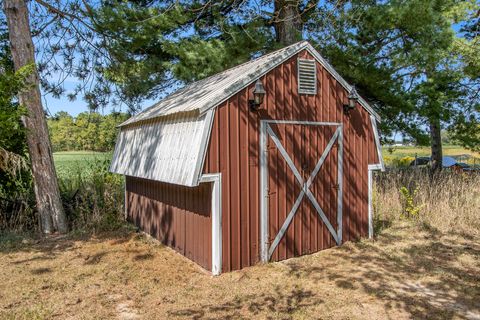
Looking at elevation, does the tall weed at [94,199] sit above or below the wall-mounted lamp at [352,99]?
below

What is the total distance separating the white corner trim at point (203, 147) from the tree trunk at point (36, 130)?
14.0 ft

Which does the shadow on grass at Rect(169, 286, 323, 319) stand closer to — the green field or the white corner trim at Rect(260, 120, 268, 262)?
the white corner trim at Rect(260, 120, 268, 262)

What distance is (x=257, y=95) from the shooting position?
5355mm

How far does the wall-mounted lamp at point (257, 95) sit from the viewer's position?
17.4 feet

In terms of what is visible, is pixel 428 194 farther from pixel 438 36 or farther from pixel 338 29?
pixel 338 29

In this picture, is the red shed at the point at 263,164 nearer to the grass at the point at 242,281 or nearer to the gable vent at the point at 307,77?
the gable vent at the point at 307,77

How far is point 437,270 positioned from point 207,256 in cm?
352

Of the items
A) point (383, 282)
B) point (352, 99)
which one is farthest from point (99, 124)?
point (383, 282)

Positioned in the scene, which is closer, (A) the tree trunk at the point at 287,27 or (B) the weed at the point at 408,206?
(B) the weed at the point at 408,206

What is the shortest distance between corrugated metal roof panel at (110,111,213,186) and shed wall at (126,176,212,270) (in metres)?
0.40

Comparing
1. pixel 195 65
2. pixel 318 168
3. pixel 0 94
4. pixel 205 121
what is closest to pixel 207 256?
pixel 205 121

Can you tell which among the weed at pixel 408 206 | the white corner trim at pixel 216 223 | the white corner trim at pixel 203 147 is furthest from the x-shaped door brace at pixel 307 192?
the weed at pixel 408 206

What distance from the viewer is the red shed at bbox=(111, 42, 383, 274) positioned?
17.1 ft

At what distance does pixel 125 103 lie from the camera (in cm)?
1066
